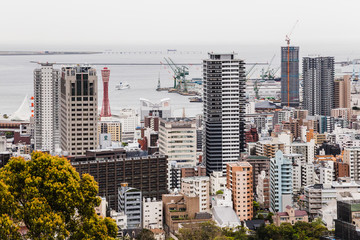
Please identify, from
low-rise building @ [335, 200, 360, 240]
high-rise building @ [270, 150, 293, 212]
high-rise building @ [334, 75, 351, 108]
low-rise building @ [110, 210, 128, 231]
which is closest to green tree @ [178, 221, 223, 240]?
low-rise building @ [110, 210, 128, 231]

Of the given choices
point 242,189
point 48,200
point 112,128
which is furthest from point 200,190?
point 112,128

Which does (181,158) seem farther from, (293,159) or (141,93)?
(141,93)

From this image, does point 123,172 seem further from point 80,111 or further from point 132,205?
point 80,111

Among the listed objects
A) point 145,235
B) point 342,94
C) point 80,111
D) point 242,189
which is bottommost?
point 145,235

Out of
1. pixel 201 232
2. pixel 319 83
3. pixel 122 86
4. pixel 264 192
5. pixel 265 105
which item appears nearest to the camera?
pixel 201 232

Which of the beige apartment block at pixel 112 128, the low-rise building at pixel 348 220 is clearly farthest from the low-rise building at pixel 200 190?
the beige apartment block at pixel 112 128
